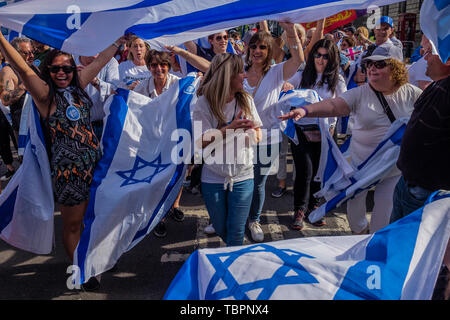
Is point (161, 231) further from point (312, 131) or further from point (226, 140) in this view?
point (312, 131)

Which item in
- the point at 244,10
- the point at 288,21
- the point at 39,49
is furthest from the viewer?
the point at 39,49

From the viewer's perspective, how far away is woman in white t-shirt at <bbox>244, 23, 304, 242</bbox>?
370cm

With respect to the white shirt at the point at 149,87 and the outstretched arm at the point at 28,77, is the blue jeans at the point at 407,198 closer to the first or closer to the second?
the white shirt at the point at 149,87

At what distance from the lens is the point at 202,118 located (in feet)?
9.68

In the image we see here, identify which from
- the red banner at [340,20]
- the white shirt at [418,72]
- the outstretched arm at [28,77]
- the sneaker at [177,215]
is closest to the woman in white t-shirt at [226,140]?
the outstretched arm at [28,77]

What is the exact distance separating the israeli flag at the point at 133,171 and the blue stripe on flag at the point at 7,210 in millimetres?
675

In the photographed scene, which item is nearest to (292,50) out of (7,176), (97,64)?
(97,64)

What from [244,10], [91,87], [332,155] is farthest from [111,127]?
[332,155]

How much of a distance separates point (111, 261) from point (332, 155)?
2079 mm

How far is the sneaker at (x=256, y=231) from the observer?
3.96 m

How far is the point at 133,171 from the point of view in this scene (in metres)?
3.27

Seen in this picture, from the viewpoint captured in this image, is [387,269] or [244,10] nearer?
[387,269]
